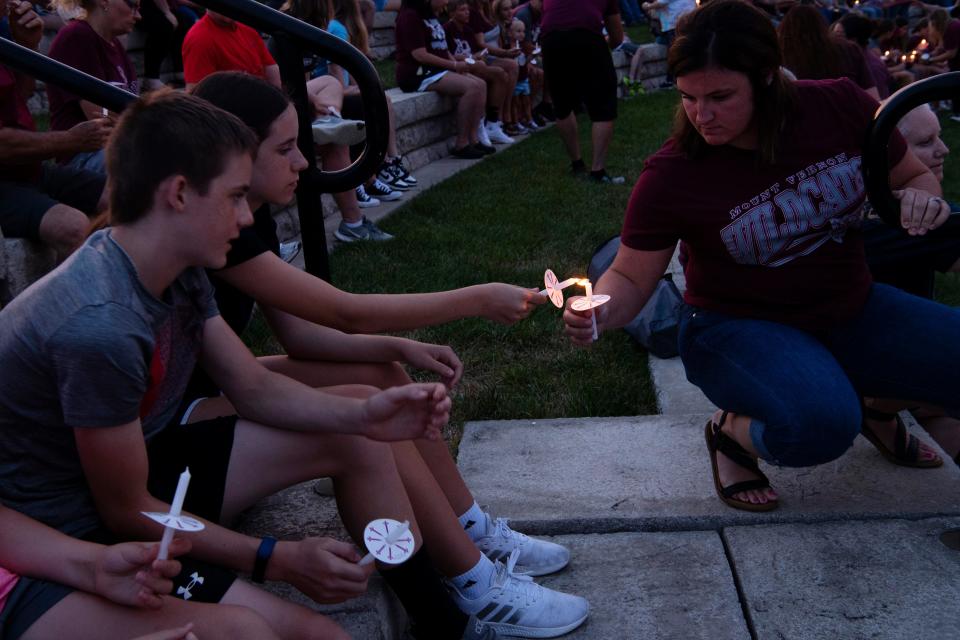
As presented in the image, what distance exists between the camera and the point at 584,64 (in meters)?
8.24

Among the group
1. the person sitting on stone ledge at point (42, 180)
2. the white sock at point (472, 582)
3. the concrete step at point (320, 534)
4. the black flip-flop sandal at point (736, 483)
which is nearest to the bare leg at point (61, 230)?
the person sitting on stone ledge at point (42, 180)

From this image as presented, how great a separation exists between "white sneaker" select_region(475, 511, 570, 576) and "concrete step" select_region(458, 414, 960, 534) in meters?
0.19

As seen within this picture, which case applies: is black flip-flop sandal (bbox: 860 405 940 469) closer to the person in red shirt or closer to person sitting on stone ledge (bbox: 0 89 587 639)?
person sitting on stone ledge (bbox: 0 89 587 639)

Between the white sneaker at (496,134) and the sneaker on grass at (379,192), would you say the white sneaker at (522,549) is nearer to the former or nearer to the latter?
the sneaker on grass at (379,192)

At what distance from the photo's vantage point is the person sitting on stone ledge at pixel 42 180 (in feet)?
10.3

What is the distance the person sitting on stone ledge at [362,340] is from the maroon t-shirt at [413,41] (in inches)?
271

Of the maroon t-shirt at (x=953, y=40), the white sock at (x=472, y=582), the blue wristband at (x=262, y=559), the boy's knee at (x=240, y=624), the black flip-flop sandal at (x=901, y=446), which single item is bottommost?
the maroon t-shirt at (x=953, y=40)

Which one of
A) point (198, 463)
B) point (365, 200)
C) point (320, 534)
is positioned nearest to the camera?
point (198, 463)

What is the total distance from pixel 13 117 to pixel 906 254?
302 centimetres

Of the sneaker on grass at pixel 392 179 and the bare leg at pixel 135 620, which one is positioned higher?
the bare leg at pixel 135 620

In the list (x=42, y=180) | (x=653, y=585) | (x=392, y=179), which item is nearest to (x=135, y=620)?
(x=653, y=585)

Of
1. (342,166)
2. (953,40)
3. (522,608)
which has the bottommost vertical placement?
(953,40)

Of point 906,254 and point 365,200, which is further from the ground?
point 906,254

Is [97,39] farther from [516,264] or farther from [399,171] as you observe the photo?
[399,171]
